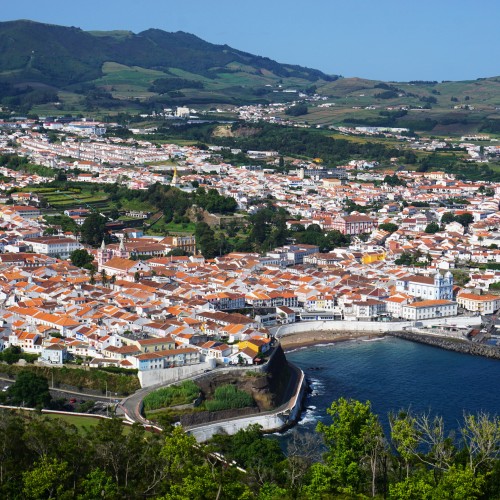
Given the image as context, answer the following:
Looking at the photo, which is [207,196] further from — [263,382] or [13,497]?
[13,497]

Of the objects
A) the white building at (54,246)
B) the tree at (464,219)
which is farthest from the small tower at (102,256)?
the tree at (464,219)

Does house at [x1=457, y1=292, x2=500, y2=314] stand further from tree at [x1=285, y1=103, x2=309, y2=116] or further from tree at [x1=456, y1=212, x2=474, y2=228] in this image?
tree at [x1=285, y1=103, x2=309, y2=116]

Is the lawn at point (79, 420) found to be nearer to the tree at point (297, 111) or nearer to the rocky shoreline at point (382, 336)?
the rocky shoreline at point (382, 336)

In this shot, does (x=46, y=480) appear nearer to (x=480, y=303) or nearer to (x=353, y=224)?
(x=480, y=303)

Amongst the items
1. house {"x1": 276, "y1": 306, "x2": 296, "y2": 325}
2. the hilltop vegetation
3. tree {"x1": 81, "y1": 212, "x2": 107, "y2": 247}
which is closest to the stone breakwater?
house {"x1": 276, "y1": 306, "x2": 296, "y2": 325}

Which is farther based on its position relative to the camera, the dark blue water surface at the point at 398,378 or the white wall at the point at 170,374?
the dark blue water surface at the point at 398,378

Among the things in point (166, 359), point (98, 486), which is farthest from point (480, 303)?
point (98, 486)
